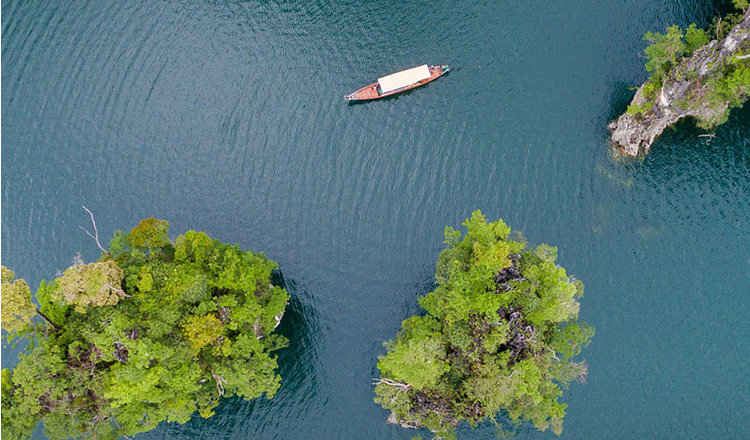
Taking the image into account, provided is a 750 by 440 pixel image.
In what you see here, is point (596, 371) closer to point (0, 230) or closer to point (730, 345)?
point (730, 345)

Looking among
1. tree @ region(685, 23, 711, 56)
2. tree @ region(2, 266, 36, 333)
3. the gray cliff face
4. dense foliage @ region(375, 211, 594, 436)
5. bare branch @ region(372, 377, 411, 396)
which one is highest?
tree @ region(685, 23, 711, 56)

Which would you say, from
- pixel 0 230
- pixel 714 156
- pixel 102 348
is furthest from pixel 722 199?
pixel 0 230

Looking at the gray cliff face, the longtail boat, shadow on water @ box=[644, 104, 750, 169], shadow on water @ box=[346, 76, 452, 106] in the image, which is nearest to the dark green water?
shadow on water @ box=[644, 104, 750, 169]

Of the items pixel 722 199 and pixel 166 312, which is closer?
pixel 166 312

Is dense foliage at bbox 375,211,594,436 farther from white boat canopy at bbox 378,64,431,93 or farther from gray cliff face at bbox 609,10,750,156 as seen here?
white boat canopy at bbox 378,64,431,93

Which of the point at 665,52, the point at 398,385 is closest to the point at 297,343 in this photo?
the point at 398,385
